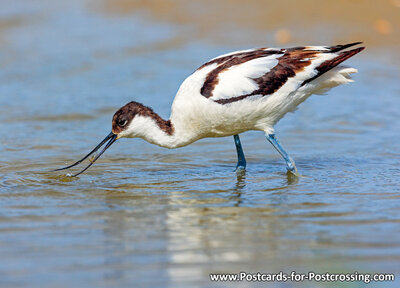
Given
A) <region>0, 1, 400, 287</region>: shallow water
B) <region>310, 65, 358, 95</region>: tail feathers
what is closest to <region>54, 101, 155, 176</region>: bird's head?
<region>0, 1, 400, 287</region>: shallow water

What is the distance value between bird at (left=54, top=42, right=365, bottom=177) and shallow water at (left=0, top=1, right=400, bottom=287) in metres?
0.46

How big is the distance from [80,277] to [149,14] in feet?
33.0

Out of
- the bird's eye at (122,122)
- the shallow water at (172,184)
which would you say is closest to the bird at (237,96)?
the bird's eye at (122,122)

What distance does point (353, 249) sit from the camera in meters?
4.86

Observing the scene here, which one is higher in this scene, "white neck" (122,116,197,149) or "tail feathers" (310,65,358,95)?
"tail feathers" (310,65,358,95)

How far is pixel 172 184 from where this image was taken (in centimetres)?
672

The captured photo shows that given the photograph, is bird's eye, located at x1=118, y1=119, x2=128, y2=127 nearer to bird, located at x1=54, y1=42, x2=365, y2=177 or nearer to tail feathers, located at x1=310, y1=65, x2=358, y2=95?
bird, located at x1=54, y1=42, x2=365, y2=177

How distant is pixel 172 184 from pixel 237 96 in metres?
1.00

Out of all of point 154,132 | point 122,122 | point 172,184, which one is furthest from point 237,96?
point 122,122

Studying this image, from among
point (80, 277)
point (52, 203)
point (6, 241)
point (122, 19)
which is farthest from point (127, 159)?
point (122, 19)

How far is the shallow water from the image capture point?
4684 millimetres

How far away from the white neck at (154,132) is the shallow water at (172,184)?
1.21 feet

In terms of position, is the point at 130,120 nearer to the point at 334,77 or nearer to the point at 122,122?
the point at 122,122

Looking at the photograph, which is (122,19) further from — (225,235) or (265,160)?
(225,235)
